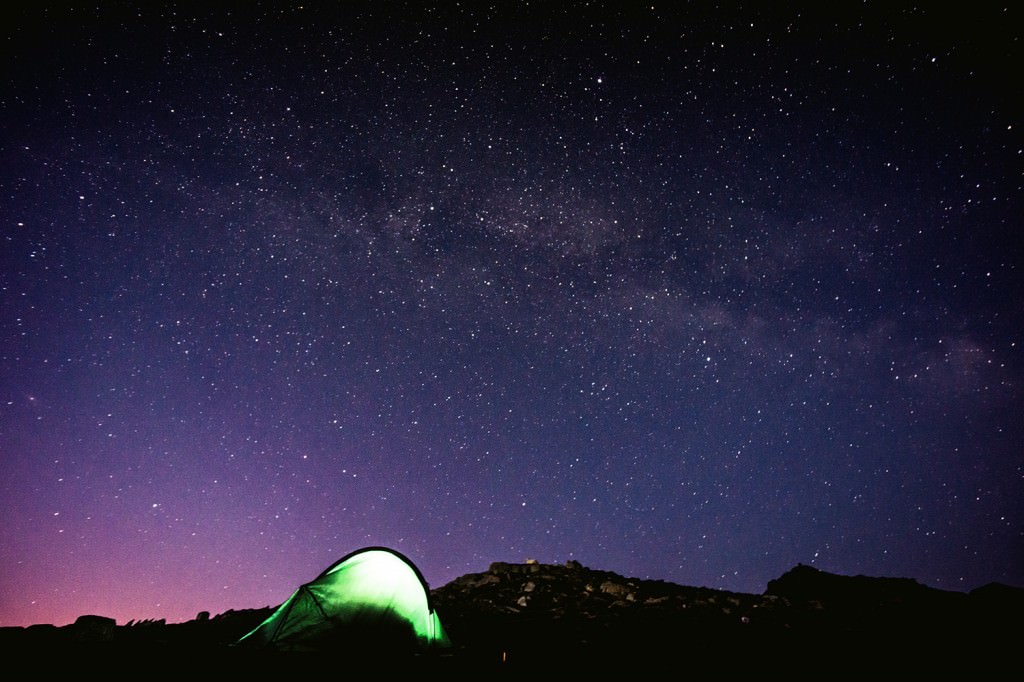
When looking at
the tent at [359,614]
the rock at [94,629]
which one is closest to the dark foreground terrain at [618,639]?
the rock at [94,629]

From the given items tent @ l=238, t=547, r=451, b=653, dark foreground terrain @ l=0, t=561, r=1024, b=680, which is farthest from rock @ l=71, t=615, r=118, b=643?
tent @ l=238, t=547, r=451, b=653

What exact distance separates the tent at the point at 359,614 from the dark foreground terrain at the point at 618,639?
0.21 metres

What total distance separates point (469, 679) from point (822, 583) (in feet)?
44.3

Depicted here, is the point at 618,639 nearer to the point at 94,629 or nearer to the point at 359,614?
the point at 359,614

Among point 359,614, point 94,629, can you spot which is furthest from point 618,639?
point 94,629

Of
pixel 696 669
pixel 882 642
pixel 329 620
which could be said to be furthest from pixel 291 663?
pixel 882 642

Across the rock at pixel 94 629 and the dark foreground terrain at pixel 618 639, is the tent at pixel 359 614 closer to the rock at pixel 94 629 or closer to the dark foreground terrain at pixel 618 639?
the dark foreground terrain at pixel 618 639

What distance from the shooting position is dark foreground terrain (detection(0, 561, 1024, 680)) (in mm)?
4824

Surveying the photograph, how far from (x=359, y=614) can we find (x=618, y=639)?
4.07 m

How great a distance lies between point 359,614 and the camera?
6117mm

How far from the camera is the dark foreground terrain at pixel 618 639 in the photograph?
15.8 feet

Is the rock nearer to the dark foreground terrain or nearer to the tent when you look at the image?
the dark foreground terrain

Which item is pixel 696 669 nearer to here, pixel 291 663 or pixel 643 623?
pixel 643 623

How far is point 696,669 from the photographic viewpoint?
5.59m
